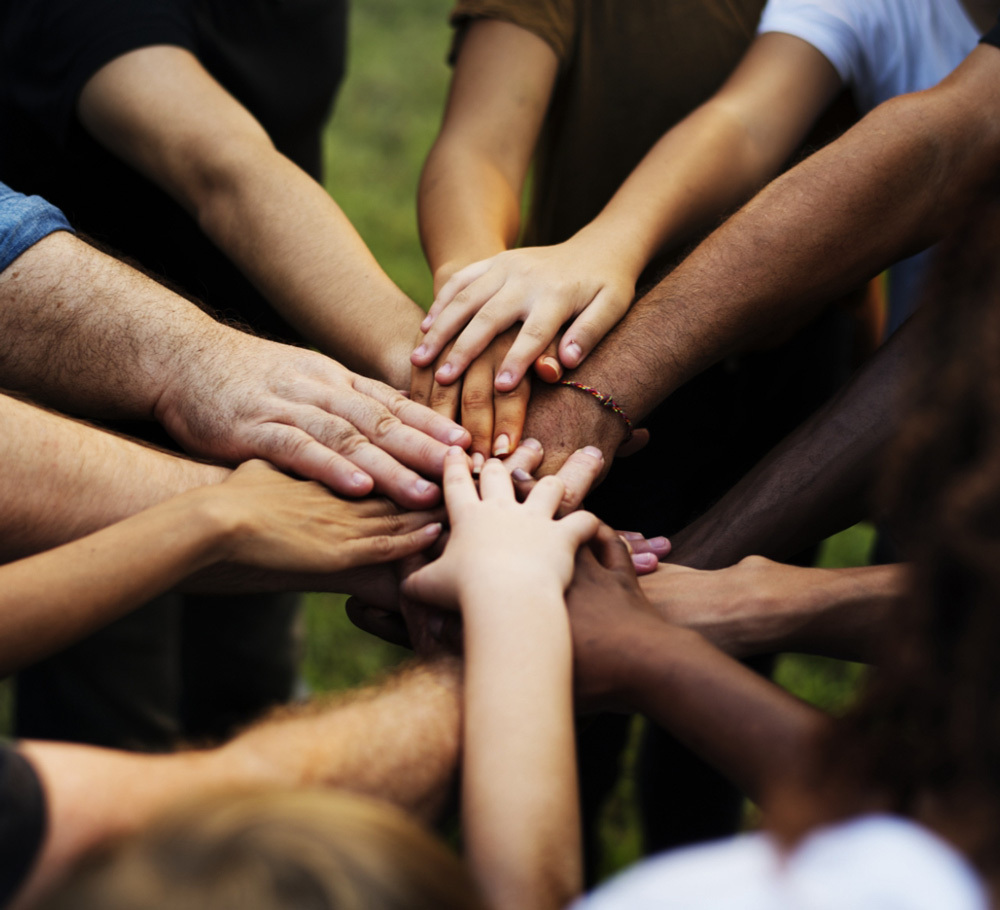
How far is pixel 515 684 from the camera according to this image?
910 millimetres

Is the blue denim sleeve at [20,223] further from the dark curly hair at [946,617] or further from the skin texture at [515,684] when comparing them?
the dark curly hair at [946,617]

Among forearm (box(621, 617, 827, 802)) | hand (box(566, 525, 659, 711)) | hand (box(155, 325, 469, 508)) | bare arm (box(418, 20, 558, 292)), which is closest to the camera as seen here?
forearm (box(621, 617, 827, 802))

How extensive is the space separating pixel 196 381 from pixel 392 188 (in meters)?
3.01

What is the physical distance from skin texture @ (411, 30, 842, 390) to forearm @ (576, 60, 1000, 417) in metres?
0.09

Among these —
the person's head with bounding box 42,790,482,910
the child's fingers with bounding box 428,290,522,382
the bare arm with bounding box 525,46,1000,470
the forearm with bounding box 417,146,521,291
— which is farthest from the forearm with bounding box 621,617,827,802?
the forearm with bounding box 417,146,521,291

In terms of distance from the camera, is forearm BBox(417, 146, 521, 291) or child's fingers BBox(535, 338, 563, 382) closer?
child's fingers BBox(535, 338, 563, 382)

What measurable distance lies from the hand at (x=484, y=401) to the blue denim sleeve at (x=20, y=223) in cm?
59

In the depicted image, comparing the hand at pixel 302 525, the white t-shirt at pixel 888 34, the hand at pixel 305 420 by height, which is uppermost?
the white t-shirt at pixel 888 34

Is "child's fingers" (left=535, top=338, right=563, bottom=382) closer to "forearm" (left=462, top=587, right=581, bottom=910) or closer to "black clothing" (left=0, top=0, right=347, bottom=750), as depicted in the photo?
"forearm" (left=462, top=587, right=581, bottom=910)

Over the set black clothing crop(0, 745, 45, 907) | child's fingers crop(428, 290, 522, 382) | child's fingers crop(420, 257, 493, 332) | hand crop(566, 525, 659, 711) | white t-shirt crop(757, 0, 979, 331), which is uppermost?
white t-shirt crop(757, 0, 979, 331)

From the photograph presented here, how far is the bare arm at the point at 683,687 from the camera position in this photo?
0.87 m

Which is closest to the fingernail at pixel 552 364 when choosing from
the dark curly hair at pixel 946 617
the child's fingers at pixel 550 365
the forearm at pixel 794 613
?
the child's fingers at pixel 550 365

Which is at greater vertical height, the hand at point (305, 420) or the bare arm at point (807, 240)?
the bare arm at point (807, 240)

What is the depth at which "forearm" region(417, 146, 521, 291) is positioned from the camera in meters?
1.55
